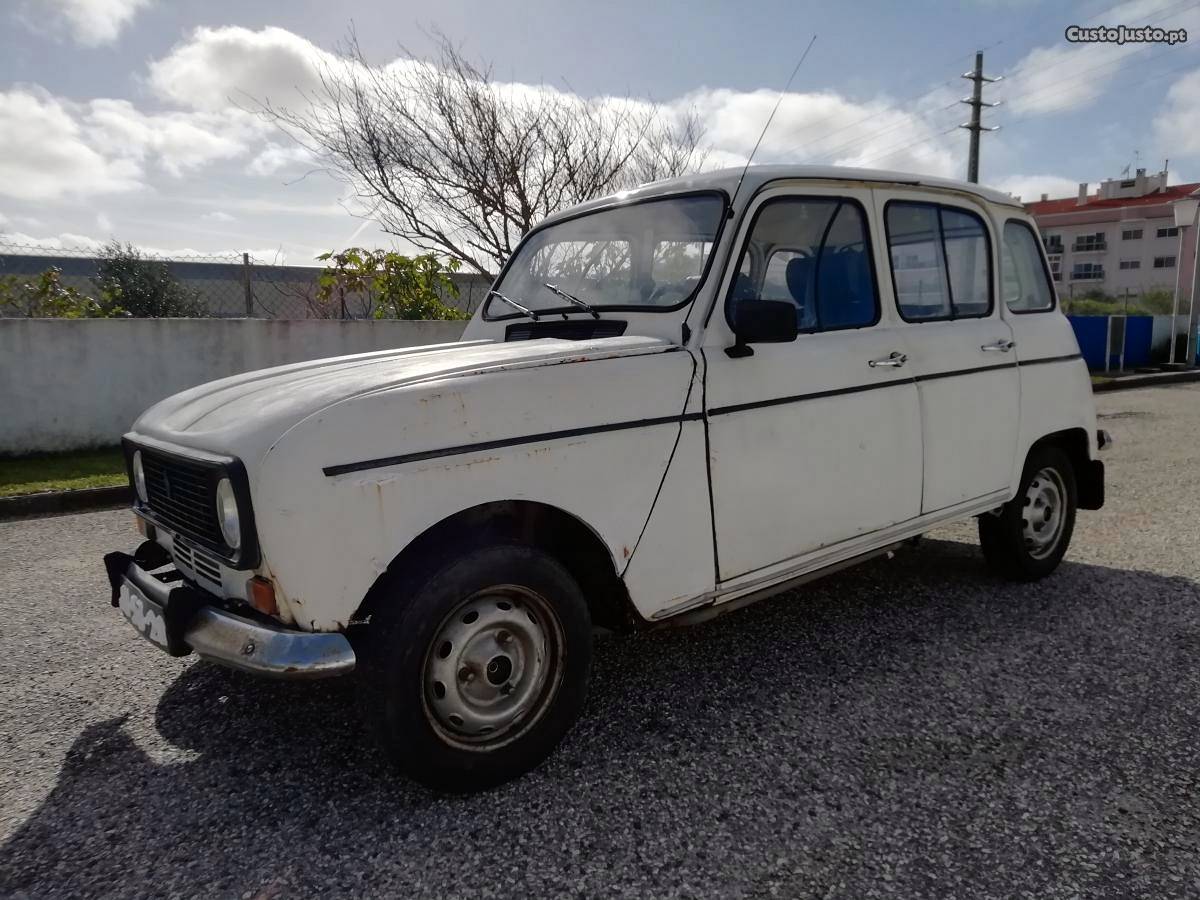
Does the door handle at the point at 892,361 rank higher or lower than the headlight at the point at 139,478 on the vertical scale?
higher

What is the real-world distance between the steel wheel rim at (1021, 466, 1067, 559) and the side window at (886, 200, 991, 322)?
1044 millimetres

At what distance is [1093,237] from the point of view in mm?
57469

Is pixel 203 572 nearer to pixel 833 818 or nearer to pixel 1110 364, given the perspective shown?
pixel 833 818

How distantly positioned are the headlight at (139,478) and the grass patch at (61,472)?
164 inches

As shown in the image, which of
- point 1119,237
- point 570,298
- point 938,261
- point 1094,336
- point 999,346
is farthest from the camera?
point 1119,237

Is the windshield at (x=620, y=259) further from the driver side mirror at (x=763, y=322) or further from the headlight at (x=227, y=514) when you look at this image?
the headlight at (x=227, y=514)

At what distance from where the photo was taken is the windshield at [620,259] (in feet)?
10.1

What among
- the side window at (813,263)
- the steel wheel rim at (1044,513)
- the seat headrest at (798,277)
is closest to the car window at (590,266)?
the side window at (813,263)

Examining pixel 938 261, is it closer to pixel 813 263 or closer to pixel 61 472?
pixel 813 263

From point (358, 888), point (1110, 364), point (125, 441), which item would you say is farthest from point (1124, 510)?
point (1110, 364)

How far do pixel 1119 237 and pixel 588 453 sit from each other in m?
66.2

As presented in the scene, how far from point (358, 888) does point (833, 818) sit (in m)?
1.33

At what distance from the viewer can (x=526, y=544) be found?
249 centimetres

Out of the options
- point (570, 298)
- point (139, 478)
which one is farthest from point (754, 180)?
point (139, 478)
